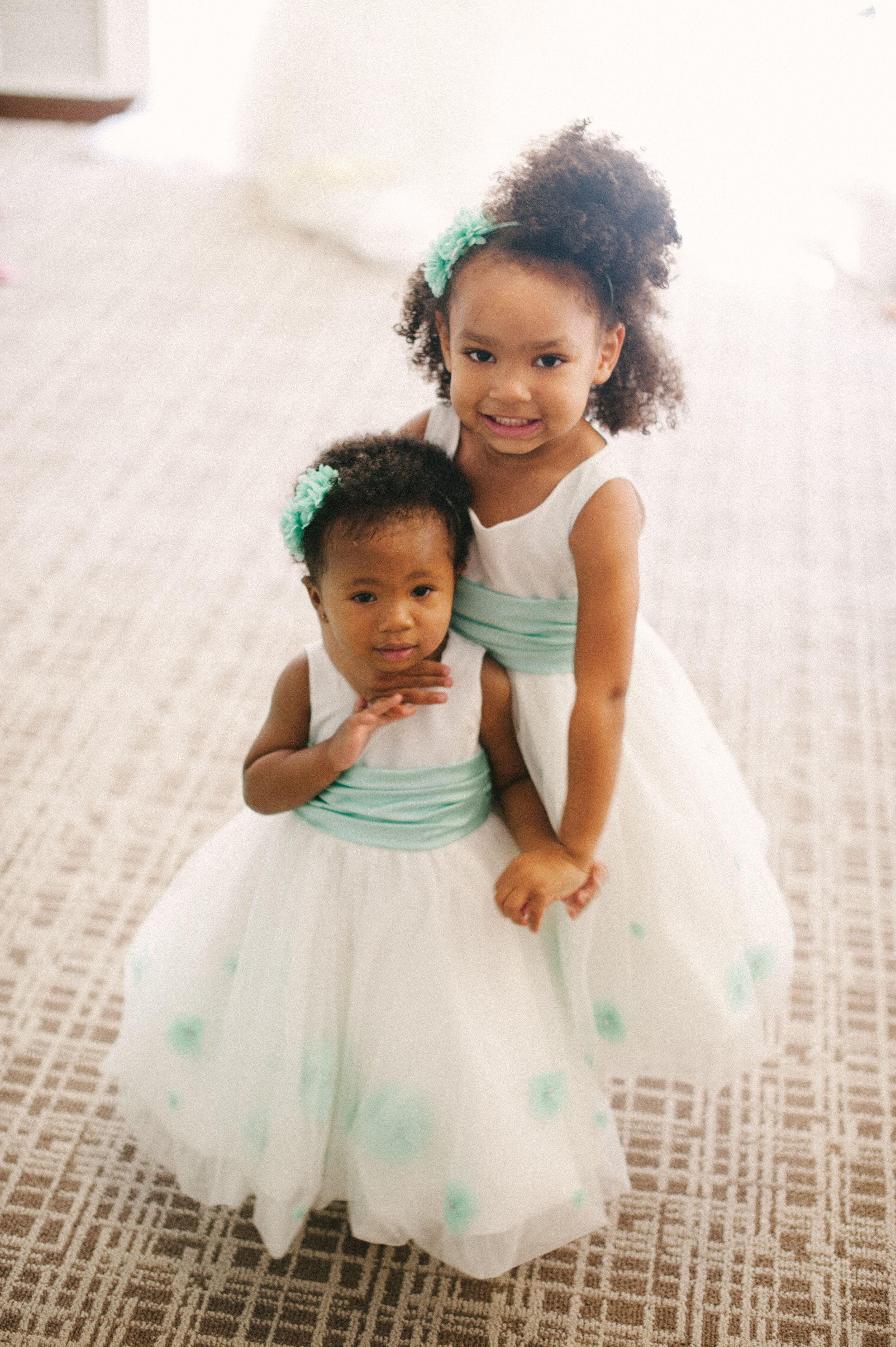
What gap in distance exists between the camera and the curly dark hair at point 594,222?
86 centimetres

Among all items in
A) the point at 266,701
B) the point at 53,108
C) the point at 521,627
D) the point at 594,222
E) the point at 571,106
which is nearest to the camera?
the point at 594,222

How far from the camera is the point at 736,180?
124 inches

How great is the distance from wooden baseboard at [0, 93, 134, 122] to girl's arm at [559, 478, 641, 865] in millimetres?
3001

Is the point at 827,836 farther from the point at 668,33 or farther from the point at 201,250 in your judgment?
the point at 668,33

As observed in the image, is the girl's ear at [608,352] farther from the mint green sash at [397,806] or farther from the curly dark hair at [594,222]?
the mint green sash at [397,806]

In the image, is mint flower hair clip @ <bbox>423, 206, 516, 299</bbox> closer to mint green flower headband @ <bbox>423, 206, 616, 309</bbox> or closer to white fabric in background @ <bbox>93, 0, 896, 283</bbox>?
mint green flower headband @ <bbox>423, 206, 616, 309</bbox>

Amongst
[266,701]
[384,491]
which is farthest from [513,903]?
[266,701]

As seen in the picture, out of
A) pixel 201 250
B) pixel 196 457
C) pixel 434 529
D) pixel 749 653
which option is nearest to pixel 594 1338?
pixel 434 529

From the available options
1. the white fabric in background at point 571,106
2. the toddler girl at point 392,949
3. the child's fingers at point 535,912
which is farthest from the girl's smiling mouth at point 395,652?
the white fabric in background at point 571,106

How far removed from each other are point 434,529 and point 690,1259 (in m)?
0.70

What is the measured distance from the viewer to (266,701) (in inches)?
66.2

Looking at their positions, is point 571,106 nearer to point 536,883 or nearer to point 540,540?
point 540,540

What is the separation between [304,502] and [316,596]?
0.09 metres

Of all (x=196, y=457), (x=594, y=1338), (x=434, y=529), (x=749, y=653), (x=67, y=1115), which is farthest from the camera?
(x=196, y=457)
